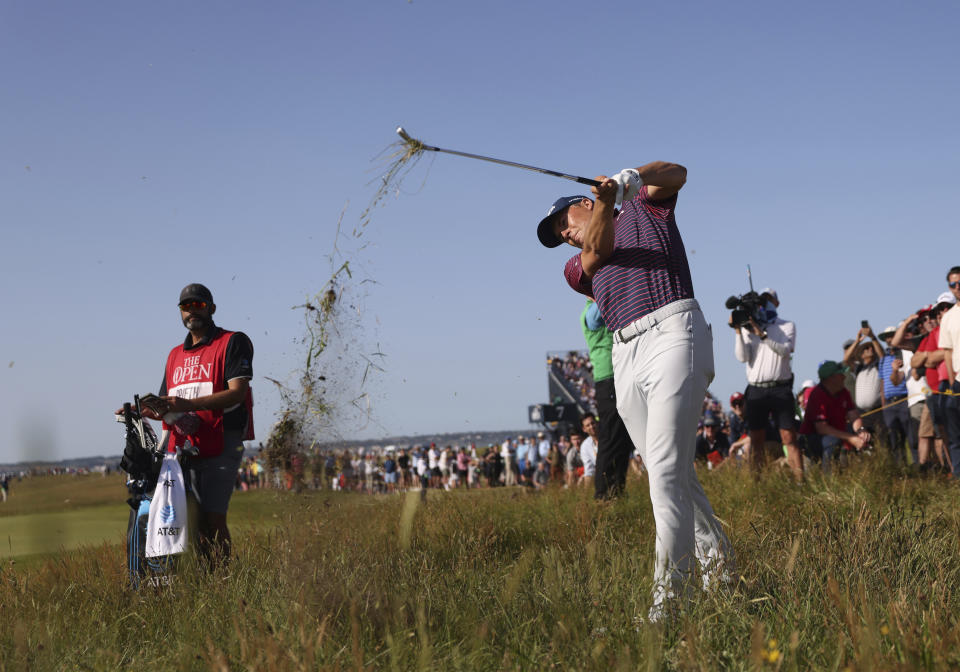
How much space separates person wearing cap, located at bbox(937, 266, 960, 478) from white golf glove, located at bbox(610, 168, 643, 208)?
17.2ft

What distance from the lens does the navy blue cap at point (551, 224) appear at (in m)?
4.44

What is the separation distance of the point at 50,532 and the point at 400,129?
10.1 feet

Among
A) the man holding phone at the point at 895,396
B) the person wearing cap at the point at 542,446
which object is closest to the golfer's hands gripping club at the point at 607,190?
the man holding phone at the point at 895,396

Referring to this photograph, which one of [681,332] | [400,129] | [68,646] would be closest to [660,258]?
[681,332]

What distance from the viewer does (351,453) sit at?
466cm

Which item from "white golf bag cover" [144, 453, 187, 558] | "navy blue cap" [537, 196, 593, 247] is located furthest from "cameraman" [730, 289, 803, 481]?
"white golf bag cover" [144, 453, 187, 558]

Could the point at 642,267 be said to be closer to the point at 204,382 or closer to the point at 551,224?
the point at 551,224

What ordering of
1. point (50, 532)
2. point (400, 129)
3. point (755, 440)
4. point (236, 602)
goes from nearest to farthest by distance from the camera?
point (50, 532) < point (236, 602) < point (400, 129) < point (755, 440)

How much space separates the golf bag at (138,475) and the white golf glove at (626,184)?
9.94 ft

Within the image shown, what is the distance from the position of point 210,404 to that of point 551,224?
2242 millimetres

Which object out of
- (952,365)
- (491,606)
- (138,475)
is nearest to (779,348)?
(952,365)

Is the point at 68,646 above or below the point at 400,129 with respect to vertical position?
below

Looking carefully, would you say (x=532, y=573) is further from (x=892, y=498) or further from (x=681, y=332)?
(x=892, y=498)

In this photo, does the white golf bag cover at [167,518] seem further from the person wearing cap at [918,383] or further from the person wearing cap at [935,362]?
the person wearing cap at [918,383]
